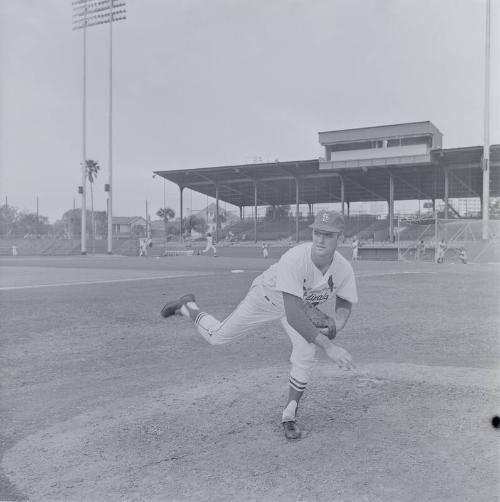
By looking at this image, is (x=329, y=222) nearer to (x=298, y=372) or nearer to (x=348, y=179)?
(x=298, y=372)

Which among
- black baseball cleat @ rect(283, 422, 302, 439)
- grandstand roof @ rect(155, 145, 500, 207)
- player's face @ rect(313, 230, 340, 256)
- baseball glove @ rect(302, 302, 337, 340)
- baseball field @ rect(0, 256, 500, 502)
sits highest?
grandstand roof @ rect(155, 145, 500, 207)

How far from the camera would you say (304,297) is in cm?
378

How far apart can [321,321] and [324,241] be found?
66 cm

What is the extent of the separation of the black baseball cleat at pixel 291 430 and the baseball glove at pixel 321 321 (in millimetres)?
649

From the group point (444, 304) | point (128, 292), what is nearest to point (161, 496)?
point (444, 304)

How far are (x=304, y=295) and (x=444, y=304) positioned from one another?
8195 millimetres

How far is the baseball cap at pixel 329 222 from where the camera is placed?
3418mm

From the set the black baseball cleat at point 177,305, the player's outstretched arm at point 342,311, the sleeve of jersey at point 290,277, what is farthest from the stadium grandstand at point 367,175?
the sleeve of jersey at point 290,277

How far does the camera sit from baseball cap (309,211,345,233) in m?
3.42

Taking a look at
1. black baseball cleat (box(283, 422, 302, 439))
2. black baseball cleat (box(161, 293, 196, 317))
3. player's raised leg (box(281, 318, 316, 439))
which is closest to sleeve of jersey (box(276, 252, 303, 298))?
player's raised leg (box(281, 318, 316, 439))

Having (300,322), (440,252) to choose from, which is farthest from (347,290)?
(440,252)

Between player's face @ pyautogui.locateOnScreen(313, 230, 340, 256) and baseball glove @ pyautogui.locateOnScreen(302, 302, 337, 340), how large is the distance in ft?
1.46

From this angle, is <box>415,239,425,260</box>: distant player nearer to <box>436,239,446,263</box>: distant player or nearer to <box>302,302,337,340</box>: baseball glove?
<box>436,239,446,263</box>: distant player

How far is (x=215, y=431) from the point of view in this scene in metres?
3.74
